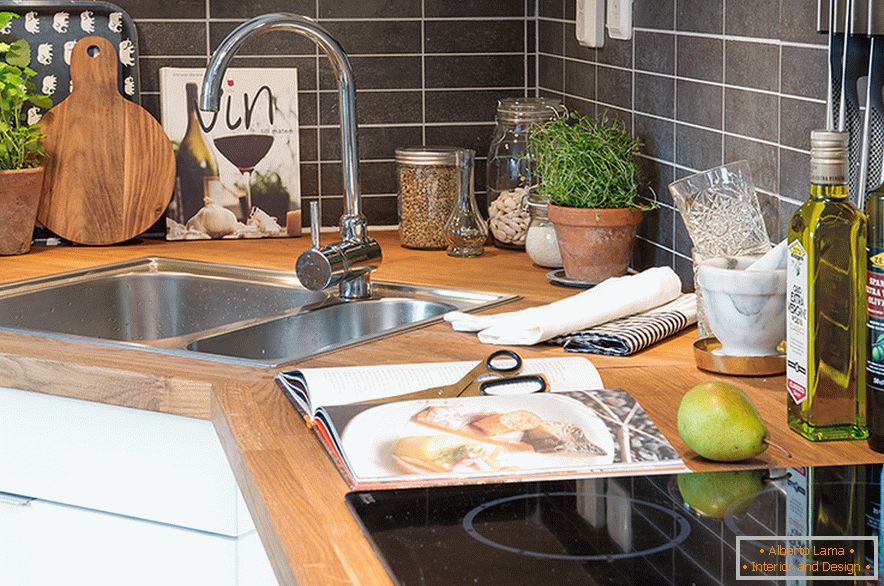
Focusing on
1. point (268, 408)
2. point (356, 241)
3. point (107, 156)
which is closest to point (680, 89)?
point (356, 241)

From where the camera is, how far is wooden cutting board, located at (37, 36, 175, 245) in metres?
2.31

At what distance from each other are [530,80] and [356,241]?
2.30 feet

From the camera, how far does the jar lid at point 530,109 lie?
227 cm

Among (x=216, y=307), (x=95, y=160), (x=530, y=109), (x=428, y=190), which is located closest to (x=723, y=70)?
(x=530, y=109)

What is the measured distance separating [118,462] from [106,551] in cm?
12

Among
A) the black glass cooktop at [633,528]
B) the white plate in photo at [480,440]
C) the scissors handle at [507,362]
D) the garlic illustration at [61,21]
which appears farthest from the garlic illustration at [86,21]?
the black glass cooktop at [633,528]

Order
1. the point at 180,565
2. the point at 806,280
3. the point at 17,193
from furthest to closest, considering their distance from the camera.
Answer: the point at 17,193 → the point at 180,565 → the point at 806,280

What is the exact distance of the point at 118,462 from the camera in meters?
1.56

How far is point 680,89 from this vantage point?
192 centimetres

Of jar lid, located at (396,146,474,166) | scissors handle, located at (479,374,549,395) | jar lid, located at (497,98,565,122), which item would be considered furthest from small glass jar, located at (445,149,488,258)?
scissors handle, located at (479,374,549,395)

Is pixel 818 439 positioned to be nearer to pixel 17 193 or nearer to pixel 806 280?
pixel 806 280

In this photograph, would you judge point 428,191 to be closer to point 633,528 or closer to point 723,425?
point 723,425

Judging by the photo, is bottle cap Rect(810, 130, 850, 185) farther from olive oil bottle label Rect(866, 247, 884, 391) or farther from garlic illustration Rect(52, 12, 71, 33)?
garlic illustration Rect(52, 12, 71, 33)

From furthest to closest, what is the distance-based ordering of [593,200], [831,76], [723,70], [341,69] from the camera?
[341,69], [593,200], [723,70], [831,76]
